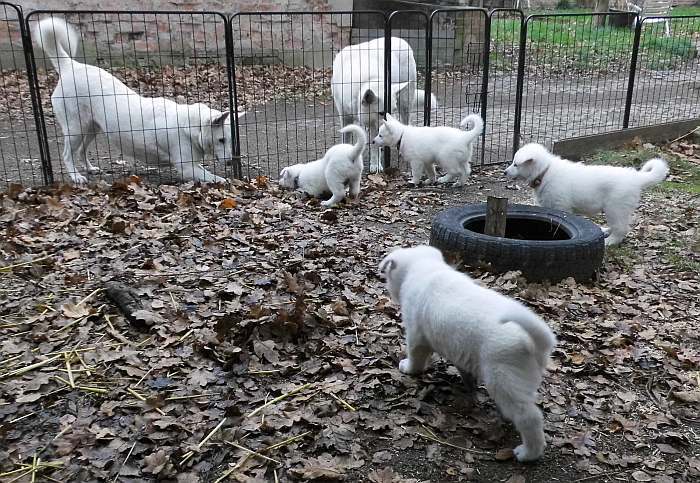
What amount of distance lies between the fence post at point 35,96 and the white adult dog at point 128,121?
0.42 metres

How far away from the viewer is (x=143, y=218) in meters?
6.16

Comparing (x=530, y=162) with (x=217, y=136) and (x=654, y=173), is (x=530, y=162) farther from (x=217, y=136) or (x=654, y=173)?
(x=217, y=136)

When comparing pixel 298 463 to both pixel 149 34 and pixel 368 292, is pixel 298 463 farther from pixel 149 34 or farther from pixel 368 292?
pixel 149 34

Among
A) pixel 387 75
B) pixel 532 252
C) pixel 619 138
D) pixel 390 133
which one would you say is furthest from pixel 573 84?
pixel 532 252

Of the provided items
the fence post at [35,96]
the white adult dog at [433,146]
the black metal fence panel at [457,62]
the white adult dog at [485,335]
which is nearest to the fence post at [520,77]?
the black metal fence panel at [457,62]

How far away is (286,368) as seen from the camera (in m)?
3.63

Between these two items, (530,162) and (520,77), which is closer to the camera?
(530,162)

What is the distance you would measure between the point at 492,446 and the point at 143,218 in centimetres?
428

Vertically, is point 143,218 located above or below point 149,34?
below

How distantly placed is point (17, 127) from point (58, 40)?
3.51 m

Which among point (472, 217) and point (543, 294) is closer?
point (543, 294)

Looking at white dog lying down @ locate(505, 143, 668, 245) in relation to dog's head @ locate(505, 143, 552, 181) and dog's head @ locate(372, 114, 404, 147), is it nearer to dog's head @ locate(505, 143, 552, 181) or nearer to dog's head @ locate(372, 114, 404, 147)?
dog's head @ locate(505, 143, 552, 181)

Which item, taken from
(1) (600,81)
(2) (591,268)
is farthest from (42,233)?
(1) (600,81)

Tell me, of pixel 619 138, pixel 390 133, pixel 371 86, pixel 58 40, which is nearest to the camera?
pixel 58 40
